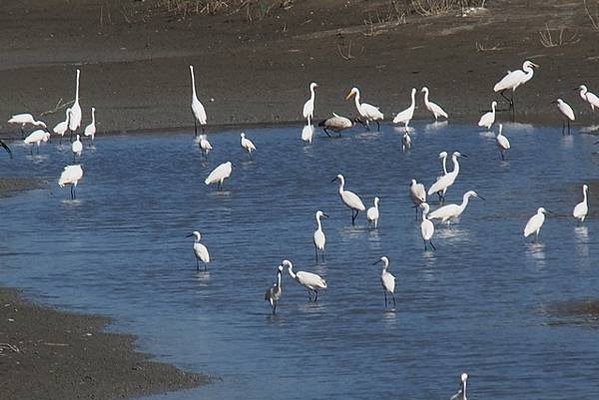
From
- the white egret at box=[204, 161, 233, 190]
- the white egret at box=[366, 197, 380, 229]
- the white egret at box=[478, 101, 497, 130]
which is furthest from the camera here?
the white egret at box=[478, 101, 497, 130]

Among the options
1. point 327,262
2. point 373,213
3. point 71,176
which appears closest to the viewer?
point 327,262

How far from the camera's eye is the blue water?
10078mm

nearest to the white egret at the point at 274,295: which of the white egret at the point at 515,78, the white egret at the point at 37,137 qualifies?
the white egret at the point at 37,137

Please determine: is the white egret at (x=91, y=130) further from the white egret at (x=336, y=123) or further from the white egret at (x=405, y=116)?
the white egret at (x=405, y=116)

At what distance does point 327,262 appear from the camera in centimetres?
1377

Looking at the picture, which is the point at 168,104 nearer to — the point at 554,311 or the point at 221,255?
the point at 221,255

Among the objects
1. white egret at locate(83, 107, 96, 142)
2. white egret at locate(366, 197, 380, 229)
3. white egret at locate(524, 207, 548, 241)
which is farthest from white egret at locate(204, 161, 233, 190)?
white egret at locate(524, 207, 548, 241)

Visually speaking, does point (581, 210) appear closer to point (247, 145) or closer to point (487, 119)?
point (247, 145)

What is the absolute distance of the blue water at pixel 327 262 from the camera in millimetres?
10078

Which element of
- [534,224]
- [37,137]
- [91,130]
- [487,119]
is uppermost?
[487,119]

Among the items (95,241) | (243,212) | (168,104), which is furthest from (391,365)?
(168,104)

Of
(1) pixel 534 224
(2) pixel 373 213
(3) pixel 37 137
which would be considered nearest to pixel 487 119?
(3) pixel 37 137

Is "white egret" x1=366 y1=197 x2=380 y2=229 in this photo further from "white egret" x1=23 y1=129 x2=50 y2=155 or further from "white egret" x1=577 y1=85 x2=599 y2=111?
"white egret" x1=23 y1=129 x2=50 y2=155

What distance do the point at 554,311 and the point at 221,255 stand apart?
12.4ft
